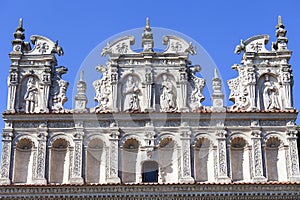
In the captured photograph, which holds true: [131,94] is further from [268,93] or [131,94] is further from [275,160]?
[275,160]

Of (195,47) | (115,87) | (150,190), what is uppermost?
(195,47)

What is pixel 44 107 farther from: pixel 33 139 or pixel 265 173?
pixel 265 173

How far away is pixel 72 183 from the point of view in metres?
19.4

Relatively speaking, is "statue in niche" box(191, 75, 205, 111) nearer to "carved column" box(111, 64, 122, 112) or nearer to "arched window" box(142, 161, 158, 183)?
"arched window" box(142, 161, 158, 183)

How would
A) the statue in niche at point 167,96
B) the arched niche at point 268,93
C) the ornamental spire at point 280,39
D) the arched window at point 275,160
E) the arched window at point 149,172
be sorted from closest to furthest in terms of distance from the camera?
→ the arched window at point 275,160 < the arched window at point 149,172 < the statue in niche at point 167,96 < the arched niche at point 268,93 < the ornamental spire at point 280,39

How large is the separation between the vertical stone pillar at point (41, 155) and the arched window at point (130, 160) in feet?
7.08

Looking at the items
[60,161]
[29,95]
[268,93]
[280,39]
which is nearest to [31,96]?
[29,95]

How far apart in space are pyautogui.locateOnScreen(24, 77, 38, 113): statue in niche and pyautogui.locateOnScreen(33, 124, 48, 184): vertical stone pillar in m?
0.73

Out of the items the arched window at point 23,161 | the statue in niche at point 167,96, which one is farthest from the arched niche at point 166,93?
the arched window at point 23,161

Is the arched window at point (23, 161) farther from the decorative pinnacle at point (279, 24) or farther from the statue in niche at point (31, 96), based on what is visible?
the decorative pinnacle at point (279, 24)

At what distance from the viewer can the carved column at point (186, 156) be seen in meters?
19.5

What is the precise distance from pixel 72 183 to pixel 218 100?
4747 mm

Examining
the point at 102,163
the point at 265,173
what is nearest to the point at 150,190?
the point at 102,163

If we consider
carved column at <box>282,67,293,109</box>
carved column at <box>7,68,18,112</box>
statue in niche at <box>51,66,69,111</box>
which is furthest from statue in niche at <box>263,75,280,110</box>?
carved column at <box>7,68,18,112</box>
